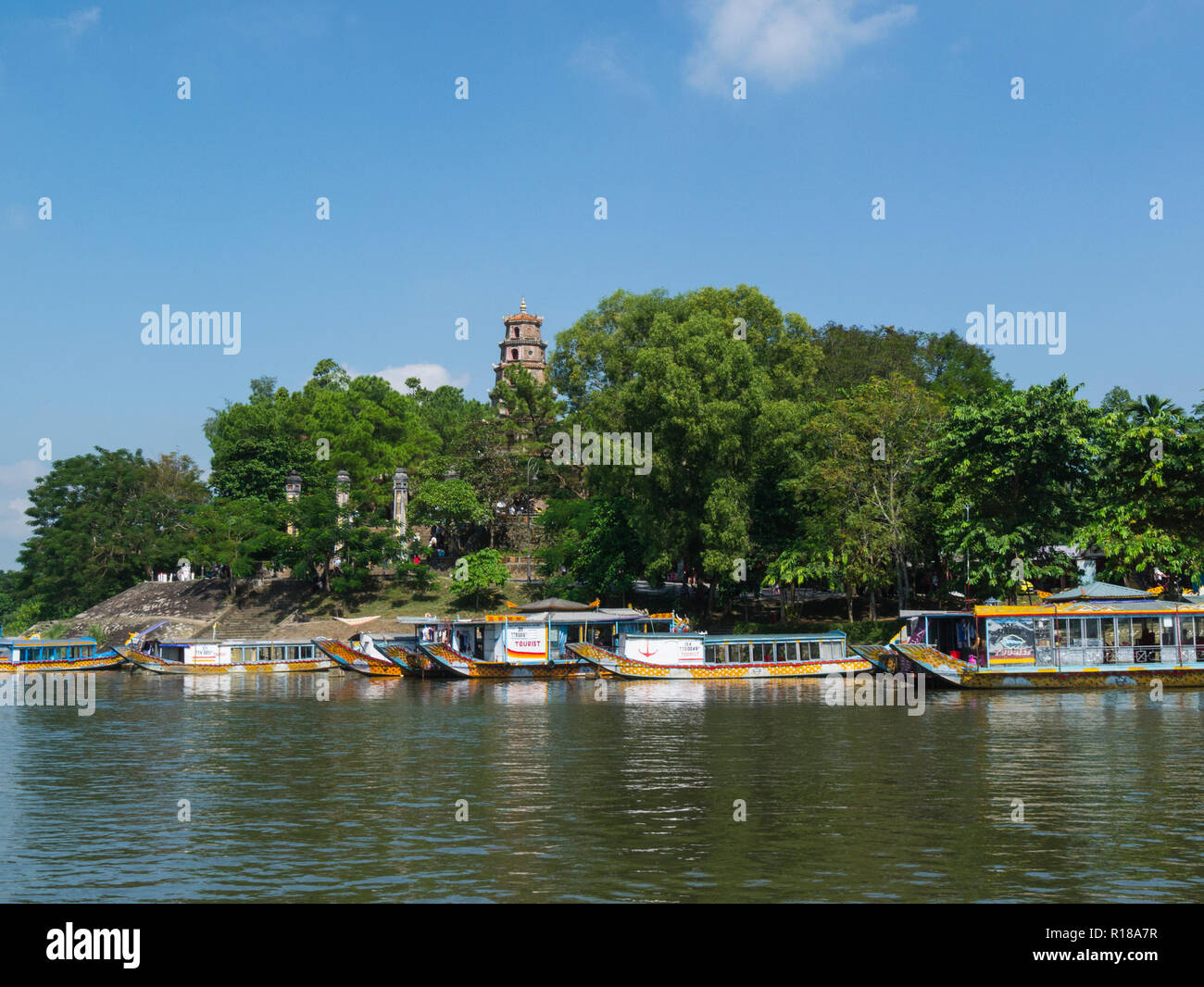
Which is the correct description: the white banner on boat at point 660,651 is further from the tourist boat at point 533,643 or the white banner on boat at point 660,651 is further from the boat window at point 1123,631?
the boat window at point 1123,631

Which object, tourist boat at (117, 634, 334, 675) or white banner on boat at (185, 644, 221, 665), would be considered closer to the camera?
tourist boat at (117, 634, 334, 675)

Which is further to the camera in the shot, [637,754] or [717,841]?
[637,754]

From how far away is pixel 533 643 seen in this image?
161 ft

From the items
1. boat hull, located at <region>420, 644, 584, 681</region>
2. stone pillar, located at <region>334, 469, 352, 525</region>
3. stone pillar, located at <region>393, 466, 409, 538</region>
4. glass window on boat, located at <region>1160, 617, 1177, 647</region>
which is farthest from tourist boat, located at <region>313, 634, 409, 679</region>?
glass window on boat, located at <region>1160, 617, 1177, 647</region>

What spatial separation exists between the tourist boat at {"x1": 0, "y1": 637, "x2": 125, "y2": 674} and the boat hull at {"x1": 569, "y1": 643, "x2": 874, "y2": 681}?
95.8 ft

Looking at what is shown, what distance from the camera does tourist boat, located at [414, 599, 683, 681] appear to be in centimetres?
4856

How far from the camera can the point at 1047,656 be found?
130 feet

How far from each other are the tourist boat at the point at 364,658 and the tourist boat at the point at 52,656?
542 inches

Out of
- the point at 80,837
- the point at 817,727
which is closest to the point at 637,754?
the point at 817,727

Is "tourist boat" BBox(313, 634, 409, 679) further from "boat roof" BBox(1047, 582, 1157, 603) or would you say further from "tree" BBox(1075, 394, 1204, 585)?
"tree" BBox(1075, 394, 1204, 585)
